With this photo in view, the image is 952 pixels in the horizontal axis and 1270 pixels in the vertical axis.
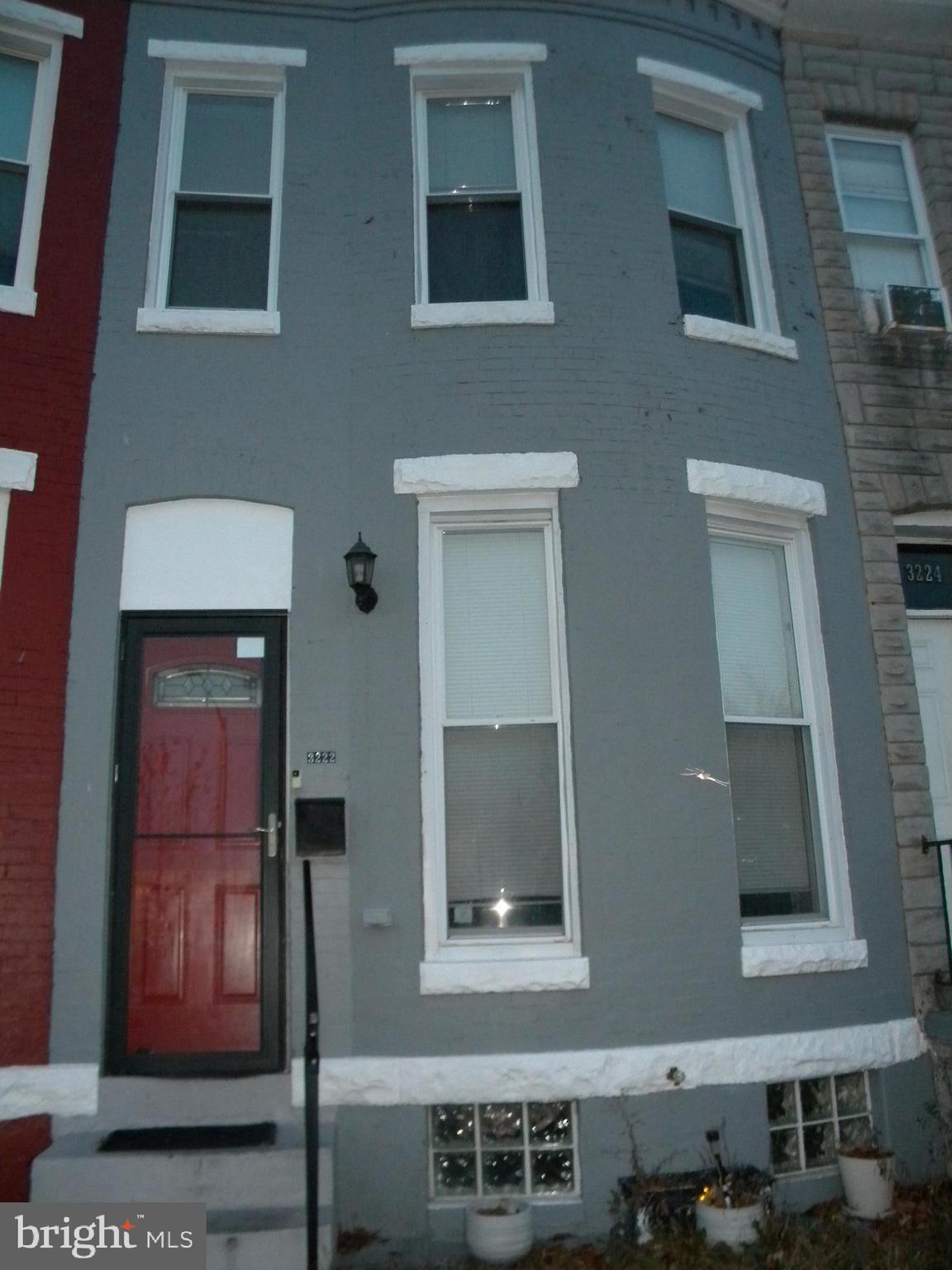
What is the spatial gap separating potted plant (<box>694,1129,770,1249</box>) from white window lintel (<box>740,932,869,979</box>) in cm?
89

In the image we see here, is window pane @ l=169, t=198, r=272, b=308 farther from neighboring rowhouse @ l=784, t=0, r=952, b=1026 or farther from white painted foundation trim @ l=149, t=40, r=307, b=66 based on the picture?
neighboring rowhouse @ l=784, t=0, r=952, b=1026

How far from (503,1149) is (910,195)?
22.1 feet

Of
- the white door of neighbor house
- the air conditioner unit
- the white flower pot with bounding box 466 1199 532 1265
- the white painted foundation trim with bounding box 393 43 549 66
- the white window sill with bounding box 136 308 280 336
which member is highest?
the white painted foundation trim with bounding box 393 43 549 66

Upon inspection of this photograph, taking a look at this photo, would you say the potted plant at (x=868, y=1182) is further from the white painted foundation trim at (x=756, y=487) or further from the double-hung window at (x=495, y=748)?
the white painted foundation trim at (x=756, y=487)

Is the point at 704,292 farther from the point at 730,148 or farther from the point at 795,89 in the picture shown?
the point at 795,89

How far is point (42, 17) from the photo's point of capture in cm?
582

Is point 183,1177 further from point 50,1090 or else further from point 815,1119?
point 815,1119

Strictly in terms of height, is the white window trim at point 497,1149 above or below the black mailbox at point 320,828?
below

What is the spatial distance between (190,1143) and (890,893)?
3.81m

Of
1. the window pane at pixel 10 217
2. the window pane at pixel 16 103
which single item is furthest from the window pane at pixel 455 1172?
the window pane at pixel 16 103

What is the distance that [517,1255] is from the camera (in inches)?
168

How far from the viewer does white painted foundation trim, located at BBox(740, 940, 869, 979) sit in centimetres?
492

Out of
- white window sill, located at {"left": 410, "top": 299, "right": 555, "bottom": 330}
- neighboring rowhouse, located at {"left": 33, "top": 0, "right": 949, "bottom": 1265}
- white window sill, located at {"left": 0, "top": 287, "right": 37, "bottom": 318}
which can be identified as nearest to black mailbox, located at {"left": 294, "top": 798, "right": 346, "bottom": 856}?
neighboring rowhouse, located at {"left": 33, "top": 0, "right": 949, "bottom": 1265}

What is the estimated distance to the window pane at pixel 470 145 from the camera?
6066mm
